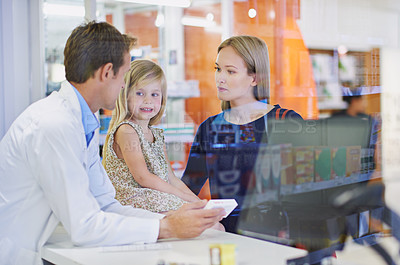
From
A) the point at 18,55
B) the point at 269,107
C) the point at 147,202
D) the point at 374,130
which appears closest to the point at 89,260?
the point at 147,202

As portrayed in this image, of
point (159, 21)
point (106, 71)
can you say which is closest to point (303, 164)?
point (106, 71)

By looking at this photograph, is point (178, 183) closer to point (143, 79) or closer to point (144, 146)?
point (144, 146)

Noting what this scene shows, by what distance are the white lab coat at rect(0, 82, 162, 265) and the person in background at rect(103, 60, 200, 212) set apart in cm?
40

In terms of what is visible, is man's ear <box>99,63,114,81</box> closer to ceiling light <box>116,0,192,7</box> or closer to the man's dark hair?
the man's dark hair

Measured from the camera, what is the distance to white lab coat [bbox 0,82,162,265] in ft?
6.05

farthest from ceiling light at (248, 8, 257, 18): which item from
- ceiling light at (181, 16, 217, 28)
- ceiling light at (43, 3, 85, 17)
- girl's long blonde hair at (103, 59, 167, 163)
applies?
ceiling light at (43, 3, 85, 17)

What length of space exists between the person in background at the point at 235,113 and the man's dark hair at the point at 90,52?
1.58 feet

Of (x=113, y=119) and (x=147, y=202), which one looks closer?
(x=147, y=202)

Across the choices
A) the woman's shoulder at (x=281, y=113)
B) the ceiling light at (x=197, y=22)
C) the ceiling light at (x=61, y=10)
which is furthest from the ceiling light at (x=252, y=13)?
the ceiling light at (x=61, y=10)

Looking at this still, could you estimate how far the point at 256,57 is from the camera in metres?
2.12

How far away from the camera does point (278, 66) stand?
6.51 ft

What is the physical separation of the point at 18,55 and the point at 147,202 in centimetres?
128

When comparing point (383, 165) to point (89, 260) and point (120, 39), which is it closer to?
point (89, 260)

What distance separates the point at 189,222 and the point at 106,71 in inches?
31.0
